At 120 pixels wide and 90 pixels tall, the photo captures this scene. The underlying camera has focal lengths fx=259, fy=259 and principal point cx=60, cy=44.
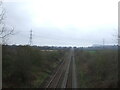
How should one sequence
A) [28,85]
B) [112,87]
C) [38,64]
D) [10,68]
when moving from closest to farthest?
1. [112,87]
2. [10,68]
3. [28,85]
4. [38,64]

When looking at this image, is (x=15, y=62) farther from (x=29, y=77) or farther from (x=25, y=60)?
(x=29, y=77)

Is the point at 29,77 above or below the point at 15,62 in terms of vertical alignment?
below

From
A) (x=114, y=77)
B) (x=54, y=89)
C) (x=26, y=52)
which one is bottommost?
(x=54, y=89)

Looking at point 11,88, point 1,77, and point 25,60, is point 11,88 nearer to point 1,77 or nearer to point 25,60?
point 1,77

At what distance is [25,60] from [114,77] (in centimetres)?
885

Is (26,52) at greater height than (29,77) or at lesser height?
greater

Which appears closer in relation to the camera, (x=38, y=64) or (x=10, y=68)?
(x=10, y=68)

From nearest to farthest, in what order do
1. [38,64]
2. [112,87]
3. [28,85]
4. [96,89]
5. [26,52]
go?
[112,87] < [96,89] < [28,85] < [26,52] < [38,64]

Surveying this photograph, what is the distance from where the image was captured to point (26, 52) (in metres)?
25.3

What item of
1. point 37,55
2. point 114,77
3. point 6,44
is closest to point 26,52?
point 6,44

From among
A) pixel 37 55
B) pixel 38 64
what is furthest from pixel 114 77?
pixel 38 64

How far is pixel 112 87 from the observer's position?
18156mm

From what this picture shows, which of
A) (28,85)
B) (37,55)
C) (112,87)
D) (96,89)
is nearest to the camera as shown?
(112,87)

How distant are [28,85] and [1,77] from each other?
349cm
